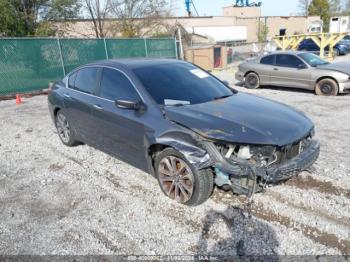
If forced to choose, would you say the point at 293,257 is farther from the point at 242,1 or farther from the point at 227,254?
the point at 242,1

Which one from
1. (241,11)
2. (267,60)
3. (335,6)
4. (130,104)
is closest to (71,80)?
(130,104)

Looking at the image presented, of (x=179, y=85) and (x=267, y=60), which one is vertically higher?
(x=179, y=85)

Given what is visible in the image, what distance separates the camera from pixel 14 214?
356 centimetres

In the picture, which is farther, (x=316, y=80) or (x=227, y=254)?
(x=316, y=80)

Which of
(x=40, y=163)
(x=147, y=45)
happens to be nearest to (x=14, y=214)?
(x=40, y=163)

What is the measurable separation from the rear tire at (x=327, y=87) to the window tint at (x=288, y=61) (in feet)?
3.05

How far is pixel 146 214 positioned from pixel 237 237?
1.04 meters

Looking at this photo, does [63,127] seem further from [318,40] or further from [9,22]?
[318,40]

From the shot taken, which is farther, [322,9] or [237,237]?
[322,9]

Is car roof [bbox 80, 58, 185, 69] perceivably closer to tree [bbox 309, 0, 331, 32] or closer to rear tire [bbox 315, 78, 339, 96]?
rear tire [bbox 315, 78, 339, 96]

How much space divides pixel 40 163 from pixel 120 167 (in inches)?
56.5

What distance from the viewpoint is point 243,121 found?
327 centimetres

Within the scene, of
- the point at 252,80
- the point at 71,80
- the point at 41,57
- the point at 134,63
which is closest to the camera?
the point at 134,63

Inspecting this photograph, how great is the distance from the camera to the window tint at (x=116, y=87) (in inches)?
152
